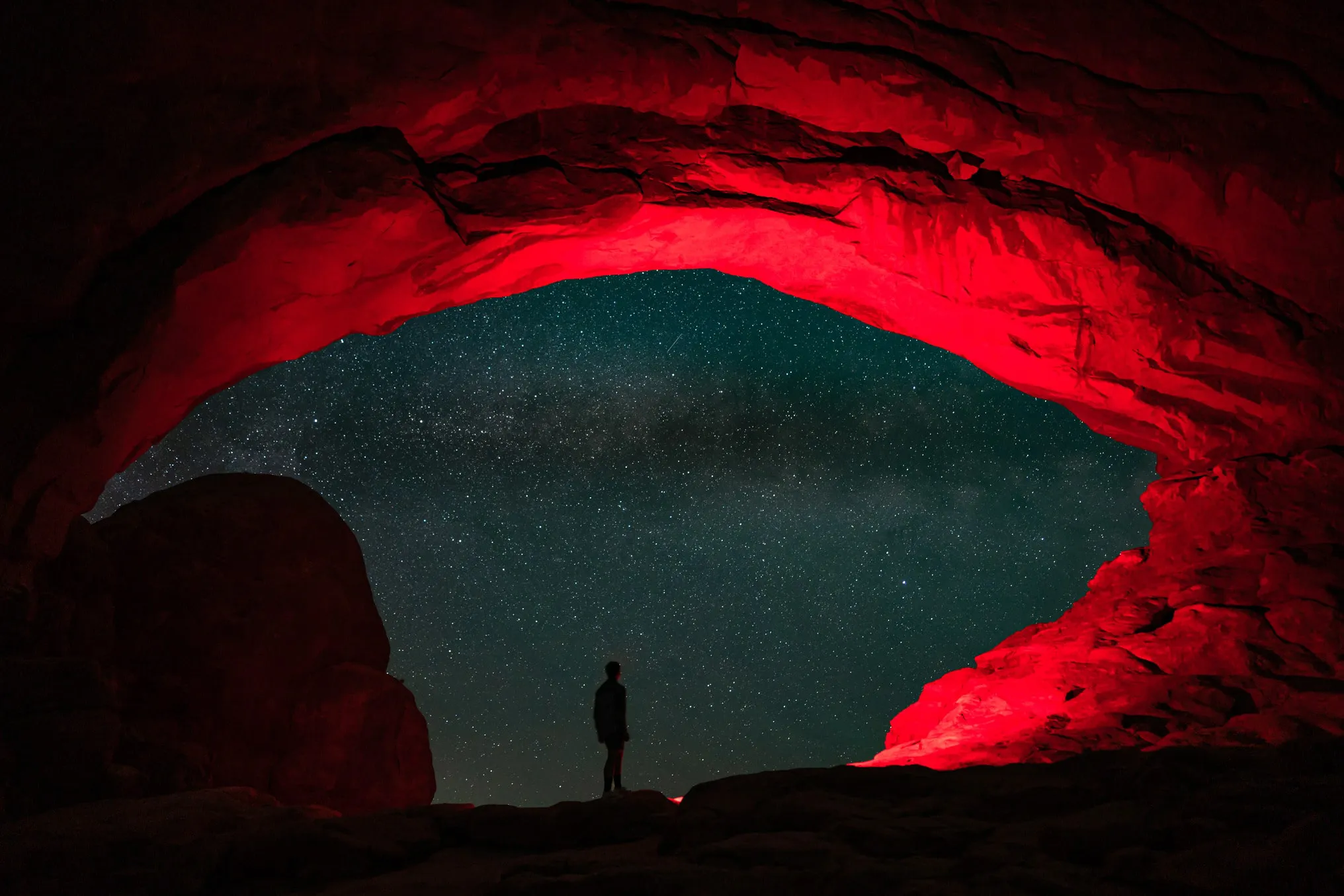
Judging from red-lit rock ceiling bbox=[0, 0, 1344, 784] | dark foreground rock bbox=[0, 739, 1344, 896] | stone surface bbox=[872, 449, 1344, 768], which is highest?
red-lit rock ceiling bbox=[0, 0, 1344, 784]

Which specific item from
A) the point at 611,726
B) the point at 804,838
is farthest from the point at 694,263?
the point at 804,838

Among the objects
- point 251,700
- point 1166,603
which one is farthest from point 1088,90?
point 251,700

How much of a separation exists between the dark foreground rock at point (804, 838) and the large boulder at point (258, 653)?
14.7ft

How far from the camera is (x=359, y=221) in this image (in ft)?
25.9

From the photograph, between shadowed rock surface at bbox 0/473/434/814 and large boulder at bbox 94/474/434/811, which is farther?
large boulder at bbox 94/474/434/811

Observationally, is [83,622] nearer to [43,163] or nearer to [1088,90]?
[43,163]

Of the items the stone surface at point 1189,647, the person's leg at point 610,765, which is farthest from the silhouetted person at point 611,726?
the stone surface at point 1189,647

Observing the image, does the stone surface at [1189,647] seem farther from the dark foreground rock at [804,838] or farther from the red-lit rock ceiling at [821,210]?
the dark foreground rock at [804,838]

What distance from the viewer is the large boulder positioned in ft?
29.3

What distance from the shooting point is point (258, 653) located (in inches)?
375

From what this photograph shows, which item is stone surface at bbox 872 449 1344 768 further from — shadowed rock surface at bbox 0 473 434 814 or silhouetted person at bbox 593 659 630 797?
shadowed rock surface at bbox 0 473 434 814

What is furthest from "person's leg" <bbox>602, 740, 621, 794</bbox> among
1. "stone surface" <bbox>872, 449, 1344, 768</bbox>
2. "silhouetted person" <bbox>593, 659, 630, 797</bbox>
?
"stone surface" <bbox>872, 449, 1344, 768</bbox>

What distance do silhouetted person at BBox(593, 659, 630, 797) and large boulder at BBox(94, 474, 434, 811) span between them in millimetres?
3247

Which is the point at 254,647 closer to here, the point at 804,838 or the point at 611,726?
the point at 611,726
